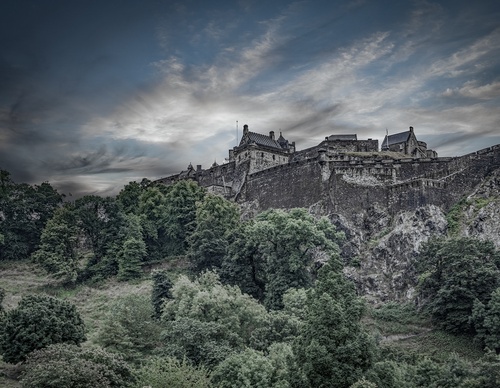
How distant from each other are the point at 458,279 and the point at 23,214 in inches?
2179

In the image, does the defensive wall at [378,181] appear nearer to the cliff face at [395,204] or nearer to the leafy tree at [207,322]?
the cliff face at [395,204]

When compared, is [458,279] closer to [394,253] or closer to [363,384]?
[394,253]

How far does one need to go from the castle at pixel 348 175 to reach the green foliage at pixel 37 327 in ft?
107

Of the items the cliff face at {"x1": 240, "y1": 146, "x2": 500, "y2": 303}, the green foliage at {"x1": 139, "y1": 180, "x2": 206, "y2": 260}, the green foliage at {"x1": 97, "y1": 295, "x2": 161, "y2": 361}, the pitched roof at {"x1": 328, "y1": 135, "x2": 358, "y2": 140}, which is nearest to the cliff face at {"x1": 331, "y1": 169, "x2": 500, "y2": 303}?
the cliff face at {"x1": 240, "y1": 146, "x2": 500, "y2": 303}

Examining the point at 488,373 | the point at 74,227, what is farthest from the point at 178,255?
the point at 488,373

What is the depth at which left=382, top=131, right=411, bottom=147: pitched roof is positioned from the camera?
8654cm

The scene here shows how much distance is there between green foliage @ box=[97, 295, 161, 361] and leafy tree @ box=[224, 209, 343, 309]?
404 inches

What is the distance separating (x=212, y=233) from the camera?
64938 mm

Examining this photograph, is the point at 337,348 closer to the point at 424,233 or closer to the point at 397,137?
the point at 424,233

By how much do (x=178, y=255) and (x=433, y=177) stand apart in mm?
30101

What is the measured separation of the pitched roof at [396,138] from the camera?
8654cm

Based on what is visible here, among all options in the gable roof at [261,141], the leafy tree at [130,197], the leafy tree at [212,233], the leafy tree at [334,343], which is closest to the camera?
the leafy tree at [334,343]

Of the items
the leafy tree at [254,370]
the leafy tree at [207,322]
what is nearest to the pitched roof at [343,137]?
the leafy tree at [207,322]

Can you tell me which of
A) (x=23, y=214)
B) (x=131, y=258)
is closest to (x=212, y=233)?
(x=131, y=258)
